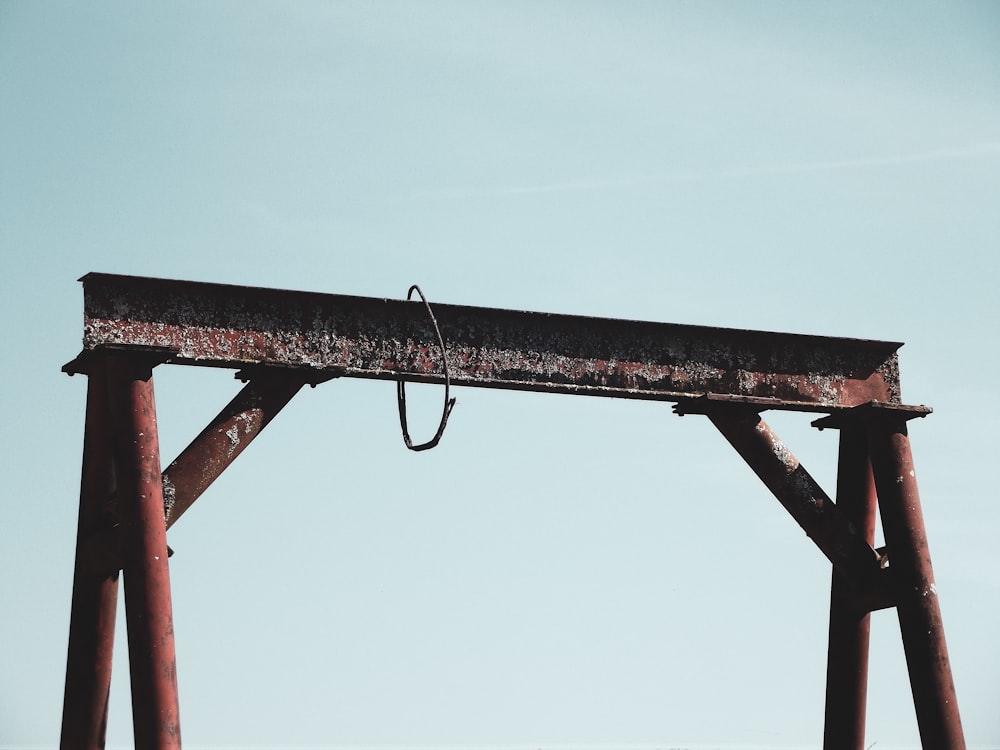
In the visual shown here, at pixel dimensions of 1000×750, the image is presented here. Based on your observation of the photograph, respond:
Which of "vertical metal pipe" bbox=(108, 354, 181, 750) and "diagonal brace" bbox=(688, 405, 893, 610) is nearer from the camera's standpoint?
"vertical metal pipe" bbox=(108, 354, 181, 750)

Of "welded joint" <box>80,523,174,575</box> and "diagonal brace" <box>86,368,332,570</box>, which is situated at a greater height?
"diagonal brace" <box>86,368,332,570</box>

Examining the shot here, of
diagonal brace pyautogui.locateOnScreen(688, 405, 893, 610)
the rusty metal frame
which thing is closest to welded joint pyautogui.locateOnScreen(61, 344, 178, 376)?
the rusty metal frame

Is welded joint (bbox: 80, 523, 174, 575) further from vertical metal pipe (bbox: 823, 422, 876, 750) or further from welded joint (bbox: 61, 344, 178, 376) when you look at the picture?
vertical metal pipe (bbox: 823, 422, 876, 750)

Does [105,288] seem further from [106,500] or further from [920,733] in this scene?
[920,733]

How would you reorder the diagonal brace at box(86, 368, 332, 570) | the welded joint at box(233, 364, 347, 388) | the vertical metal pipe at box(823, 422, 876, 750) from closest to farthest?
the diagonal brace at box(86, 368, 332, 570) < the welded joint at box(233, 364, 347, 388) < the vertical metal pipe at box(823, 422, 876, 750)

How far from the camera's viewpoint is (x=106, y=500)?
7055 millimetres

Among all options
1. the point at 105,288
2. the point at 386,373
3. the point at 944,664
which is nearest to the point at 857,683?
the point at 944,664

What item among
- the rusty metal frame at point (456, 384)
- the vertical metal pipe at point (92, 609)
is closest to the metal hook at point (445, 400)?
the rusty metal frame at point (456, 384)

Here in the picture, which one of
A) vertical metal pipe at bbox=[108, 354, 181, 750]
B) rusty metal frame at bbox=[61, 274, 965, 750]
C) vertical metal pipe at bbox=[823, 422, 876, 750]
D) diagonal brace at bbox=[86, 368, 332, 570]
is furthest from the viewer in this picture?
vertical metal pipe at bbox=[823, 422, 876, 750]

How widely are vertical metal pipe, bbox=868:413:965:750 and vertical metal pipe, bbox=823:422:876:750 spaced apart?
29cm

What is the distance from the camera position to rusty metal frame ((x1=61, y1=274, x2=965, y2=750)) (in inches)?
259

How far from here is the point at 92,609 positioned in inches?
275

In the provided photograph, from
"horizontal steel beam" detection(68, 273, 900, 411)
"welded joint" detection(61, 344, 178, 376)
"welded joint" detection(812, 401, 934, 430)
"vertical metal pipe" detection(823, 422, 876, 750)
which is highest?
"horizontal steel beam" detection(68, 273, 900, 411)

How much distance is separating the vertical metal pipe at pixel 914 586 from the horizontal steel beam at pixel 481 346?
361 millimetres
